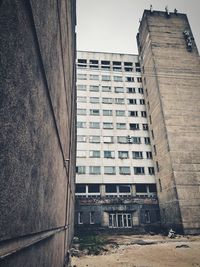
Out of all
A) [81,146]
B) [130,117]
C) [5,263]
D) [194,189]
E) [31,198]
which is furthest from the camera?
[130,117]

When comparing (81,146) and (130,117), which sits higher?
(130,117)

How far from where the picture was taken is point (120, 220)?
25.3m

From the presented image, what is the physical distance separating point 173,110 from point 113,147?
9527 mm

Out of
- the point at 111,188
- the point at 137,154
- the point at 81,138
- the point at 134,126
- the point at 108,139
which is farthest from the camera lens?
the point at 134,126

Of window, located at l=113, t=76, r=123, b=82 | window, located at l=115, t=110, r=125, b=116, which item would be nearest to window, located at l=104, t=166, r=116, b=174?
window, located at l=115, t=110, r=125, b=116

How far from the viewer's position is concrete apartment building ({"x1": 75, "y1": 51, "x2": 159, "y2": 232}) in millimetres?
25156

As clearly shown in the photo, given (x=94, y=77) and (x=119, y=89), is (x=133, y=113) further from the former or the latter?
(x=94, y=77)

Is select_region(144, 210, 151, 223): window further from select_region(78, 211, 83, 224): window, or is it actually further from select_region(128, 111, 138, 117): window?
select_region(128, 111, 138, 117): window

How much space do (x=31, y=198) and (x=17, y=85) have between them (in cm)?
73

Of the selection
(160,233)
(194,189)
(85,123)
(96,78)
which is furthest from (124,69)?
(160,233)

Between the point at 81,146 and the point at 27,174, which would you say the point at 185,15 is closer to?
the point at 81,146

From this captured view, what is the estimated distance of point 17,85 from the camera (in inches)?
35.4

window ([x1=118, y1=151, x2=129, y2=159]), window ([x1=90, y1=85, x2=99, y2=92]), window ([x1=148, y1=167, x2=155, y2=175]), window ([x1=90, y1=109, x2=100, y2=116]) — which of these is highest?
window ([x1=90, y1=85, x2=99, y2=92])

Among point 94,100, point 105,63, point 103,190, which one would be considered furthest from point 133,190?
point 105,63
